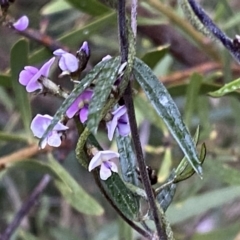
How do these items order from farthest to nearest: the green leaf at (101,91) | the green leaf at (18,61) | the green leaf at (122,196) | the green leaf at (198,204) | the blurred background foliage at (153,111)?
1. the green leaf at (198,204)
2. the blurred background foliage at (153,111)
3. the green leaf at (18,61)
4. the green leaf at (122,196)
5. the green leaf at (101,91)

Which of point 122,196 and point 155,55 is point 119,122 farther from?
point 155,55

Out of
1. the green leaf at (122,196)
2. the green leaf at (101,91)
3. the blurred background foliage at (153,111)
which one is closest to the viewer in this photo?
the green leaf at (101,91)

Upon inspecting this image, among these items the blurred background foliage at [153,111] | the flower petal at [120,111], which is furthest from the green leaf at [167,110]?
the blurred background foliage at [153,111]

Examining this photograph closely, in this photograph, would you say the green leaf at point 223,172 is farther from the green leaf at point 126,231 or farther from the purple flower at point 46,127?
the purple flower at point 46,127

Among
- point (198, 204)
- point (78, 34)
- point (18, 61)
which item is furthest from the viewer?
point (198, 204)

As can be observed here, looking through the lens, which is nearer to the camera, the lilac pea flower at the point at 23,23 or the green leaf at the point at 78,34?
the lilac pea flower at the point at 23,23

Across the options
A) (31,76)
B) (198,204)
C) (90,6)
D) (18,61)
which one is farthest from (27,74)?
(198,204)

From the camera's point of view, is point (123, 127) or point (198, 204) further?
point (198, 204)
